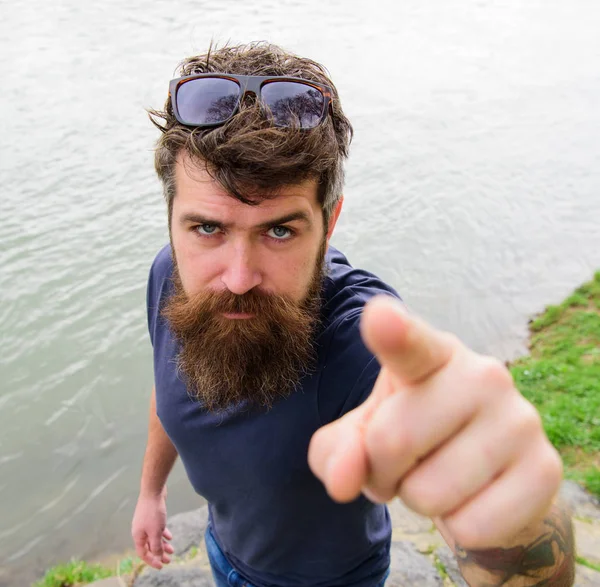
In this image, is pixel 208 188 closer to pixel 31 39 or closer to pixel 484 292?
pixel 484 292

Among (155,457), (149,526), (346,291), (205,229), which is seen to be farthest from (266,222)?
(149,526)

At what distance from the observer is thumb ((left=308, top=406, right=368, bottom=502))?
728mm

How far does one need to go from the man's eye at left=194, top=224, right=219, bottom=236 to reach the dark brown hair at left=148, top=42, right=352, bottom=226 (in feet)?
0.48

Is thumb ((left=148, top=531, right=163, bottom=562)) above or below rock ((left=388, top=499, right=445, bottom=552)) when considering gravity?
above

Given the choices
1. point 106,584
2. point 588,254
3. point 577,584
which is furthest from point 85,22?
point 577,584

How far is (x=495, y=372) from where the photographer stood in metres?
0.78

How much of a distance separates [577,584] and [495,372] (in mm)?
2495

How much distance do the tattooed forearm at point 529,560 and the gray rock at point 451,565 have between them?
187 cm

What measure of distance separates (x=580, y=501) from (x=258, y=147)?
3.16m

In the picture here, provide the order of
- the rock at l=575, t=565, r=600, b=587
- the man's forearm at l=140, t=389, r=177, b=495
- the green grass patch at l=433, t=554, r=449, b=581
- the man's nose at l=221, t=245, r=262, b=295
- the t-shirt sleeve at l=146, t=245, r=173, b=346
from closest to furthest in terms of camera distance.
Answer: the man's nose at l=221, t=245, r=262, b=295, the t-shirt sleeve at l=146, t=245, r=173, b=346, the man's forearm at l=140, t=389, r=177, b=495, the rock at l=575, t=565, r=600, b=587, the green grass patch at l=433, t=554, r=449, b=581

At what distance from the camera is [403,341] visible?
27.1 inches

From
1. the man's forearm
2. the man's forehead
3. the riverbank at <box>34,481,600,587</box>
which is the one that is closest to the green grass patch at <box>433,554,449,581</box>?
the riverbank at <box>34,481,600,587</box>

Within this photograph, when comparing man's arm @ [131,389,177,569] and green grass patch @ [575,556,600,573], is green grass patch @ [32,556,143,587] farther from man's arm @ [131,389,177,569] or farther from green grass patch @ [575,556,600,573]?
green grass patch @ [575,556,600,573]

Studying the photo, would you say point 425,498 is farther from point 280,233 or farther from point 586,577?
point 586,577
